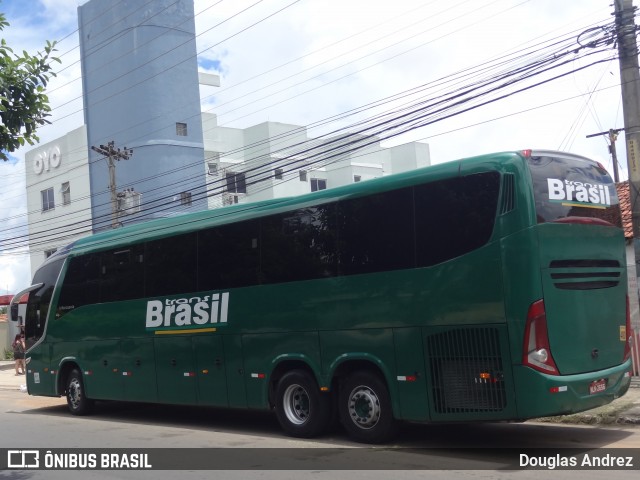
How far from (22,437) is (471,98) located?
10364 mm

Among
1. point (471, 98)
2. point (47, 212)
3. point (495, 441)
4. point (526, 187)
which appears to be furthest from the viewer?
point (47, 212)

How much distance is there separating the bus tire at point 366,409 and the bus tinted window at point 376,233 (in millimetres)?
1552

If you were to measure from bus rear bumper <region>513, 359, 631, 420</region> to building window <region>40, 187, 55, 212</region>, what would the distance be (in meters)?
35.9

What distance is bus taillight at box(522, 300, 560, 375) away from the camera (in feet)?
28.3

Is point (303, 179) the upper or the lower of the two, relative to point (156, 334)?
upper

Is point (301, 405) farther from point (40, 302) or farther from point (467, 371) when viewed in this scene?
point (40, 302)

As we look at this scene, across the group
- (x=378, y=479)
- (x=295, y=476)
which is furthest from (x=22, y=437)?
(x=378, y=479)

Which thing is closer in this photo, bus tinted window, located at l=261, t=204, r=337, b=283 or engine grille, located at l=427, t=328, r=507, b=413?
engine grille, located at l=427, t=328, r=507, b=413

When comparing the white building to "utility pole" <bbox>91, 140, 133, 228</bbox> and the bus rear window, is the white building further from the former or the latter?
the bus rear window

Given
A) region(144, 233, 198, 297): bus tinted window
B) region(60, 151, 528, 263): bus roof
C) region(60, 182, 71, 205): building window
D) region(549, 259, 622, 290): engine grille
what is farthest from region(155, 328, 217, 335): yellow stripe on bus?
region(60, 182, 71, 205): building window

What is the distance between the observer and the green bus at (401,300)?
8.82 metres

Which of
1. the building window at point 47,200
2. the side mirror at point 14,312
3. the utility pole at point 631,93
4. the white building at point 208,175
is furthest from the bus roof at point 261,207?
the building window at point 47,200

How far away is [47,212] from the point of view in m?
40.6

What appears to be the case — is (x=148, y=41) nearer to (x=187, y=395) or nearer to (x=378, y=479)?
(x=187, y=395)
